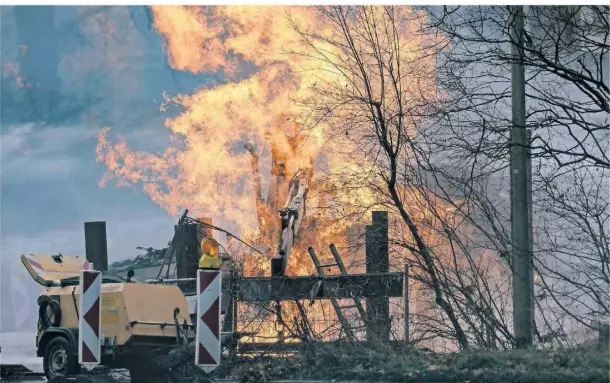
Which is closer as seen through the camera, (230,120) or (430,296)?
(430,296)

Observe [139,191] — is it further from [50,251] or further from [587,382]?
[587,382]

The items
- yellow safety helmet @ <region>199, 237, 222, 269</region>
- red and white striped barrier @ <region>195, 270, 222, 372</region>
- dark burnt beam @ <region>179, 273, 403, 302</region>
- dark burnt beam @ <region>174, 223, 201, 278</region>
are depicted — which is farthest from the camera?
dark burnt beam @ <region>174, 223, 201, 278</region>

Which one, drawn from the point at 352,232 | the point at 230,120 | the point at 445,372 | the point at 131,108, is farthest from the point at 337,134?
the point at 445,372

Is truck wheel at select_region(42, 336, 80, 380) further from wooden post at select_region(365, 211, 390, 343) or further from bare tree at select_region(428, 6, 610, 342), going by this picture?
bare tree at select_region(428, 6, 610, 342)

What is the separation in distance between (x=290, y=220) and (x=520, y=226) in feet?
16.7

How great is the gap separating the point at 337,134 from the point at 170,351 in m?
4.76

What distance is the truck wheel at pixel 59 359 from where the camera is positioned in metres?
12.0

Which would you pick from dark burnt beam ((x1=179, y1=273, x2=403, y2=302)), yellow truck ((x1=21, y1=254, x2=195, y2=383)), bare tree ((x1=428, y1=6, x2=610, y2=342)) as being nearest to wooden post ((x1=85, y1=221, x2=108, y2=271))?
yellow truck ((x1=21, y1=254, x2=195, y2=383))

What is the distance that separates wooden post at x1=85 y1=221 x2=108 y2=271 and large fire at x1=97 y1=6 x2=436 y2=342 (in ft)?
4.39

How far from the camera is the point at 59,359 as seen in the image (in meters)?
12.3

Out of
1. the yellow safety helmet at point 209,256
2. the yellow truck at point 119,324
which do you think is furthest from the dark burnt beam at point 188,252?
the yellow safety helmet at point 209,256

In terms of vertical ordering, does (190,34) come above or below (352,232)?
above

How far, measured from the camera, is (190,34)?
16203 mm

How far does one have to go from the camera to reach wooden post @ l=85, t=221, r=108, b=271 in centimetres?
1552
